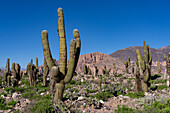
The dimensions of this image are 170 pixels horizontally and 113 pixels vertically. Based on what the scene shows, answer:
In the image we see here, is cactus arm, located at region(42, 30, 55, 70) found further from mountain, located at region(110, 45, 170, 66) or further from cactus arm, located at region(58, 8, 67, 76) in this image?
mountain, located at region(110, 45, 170, 66)

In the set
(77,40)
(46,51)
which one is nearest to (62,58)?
(46,51)

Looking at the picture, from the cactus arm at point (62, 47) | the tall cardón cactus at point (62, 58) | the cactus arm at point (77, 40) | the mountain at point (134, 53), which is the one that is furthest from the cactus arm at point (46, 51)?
the mountain at point (134, 53)

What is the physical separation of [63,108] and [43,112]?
2.86 feet

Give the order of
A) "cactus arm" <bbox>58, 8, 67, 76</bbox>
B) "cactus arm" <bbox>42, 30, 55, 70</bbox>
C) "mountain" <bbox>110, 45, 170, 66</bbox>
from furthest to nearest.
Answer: "mountain" <bbox>110, 45, 170, 66</bbox> < "cactus arm" <bbox>42, 30, 55, 70</bbox> < "cactus arm" <bbox>58, 8, 67, 76</bbox>

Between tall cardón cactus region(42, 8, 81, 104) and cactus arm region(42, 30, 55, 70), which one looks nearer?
tall cardón cactus region(42, 8, 81, 104)

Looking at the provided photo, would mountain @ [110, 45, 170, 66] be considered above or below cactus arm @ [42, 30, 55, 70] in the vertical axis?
above

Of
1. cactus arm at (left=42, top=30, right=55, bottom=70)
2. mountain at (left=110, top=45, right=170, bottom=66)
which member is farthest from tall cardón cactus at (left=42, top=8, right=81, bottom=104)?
mountain at (left=110, top=45, right=170, bottom=66)

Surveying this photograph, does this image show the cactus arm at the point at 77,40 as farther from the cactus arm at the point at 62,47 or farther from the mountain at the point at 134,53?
the mountain at the point at 134,53

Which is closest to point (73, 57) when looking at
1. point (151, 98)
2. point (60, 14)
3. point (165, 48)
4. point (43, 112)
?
point (60, 14)

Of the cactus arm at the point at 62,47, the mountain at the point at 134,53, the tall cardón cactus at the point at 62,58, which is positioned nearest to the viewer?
the tall cardón cactus at the point at 62,58

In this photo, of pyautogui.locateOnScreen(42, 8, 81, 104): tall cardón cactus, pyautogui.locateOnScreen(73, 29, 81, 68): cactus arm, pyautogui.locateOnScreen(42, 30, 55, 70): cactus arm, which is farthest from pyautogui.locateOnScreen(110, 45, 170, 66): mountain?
pyautogui.locateOnScreen(42, 30, 55, 70): cactus arm

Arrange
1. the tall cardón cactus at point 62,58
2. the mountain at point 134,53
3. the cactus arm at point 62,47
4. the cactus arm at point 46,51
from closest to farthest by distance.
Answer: the tall cardón cactus at point 62,58
the cactus arm at point 62,47
the cactus arm at point 46,51
the mountain at point 134,53

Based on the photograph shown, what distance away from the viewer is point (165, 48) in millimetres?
120375

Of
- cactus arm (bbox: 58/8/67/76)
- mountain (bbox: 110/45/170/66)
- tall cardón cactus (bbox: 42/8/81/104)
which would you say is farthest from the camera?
mountain (bbox: 110/45/170/66)
